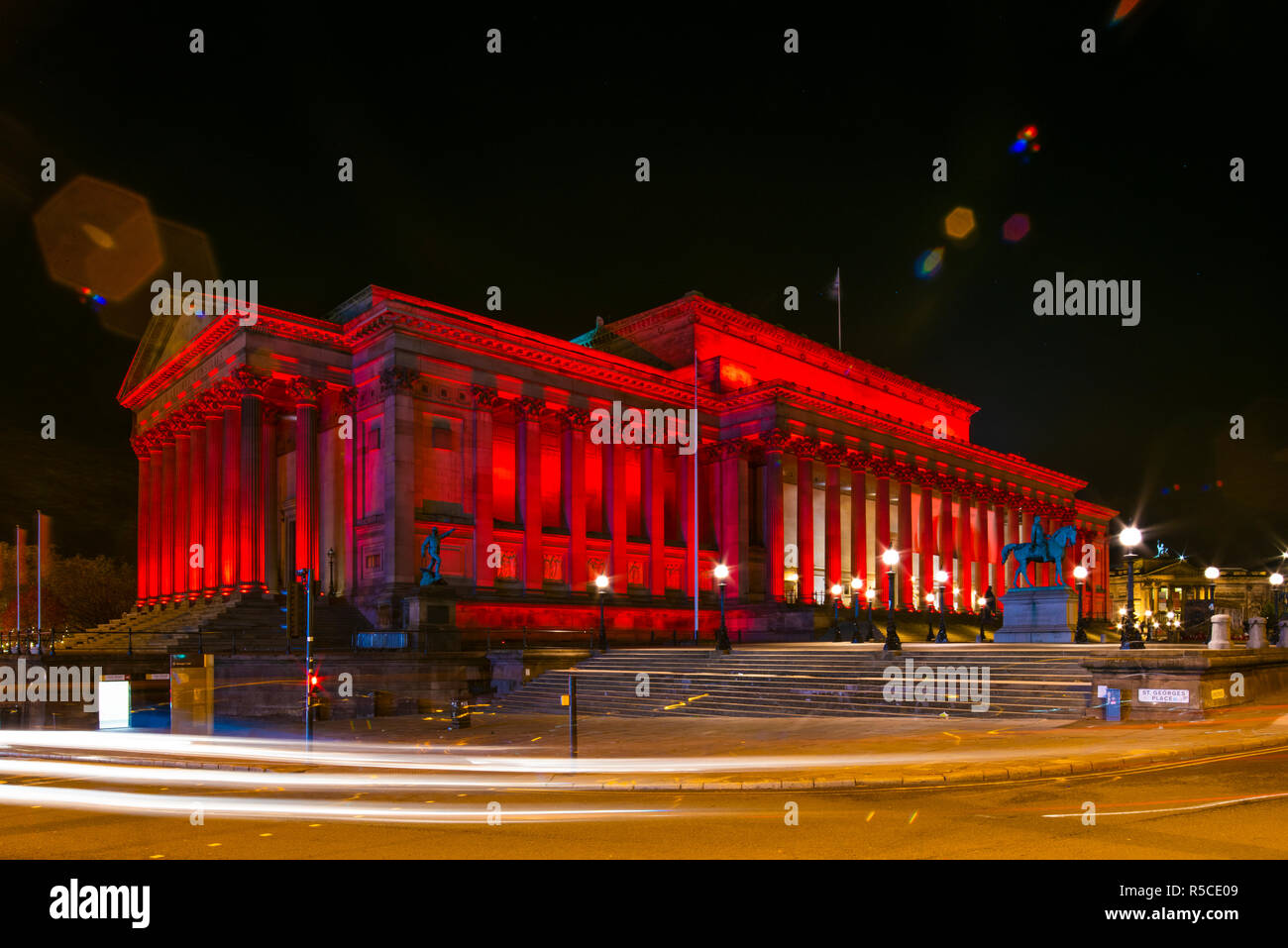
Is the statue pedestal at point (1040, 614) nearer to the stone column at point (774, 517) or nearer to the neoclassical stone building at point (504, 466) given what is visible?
the neoclassical stone building at point (504, 466)

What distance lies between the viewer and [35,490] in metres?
82.8

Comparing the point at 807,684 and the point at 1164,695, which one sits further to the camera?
the point at 807,684

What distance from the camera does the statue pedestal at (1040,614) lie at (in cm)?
3591

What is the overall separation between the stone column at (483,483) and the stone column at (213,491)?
12.5 meters

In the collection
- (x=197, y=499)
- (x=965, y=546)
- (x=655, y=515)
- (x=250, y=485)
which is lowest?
(x=965, y=546)

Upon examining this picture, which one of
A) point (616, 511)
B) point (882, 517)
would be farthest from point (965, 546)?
point (616, 511)

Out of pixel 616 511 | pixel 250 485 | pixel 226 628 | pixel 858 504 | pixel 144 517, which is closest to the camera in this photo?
pixel 226 628

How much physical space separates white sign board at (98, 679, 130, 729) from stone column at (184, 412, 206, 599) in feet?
65.5

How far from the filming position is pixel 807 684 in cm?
3081

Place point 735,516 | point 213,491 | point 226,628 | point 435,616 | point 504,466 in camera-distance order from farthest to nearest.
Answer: point 735,516
point 504,466
point 213,491
point 226,628
point 435,616

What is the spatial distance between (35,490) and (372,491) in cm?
5122

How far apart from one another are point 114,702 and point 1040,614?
32358 mm

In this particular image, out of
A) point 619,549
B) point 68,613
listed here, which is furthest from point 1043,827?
point 68,613

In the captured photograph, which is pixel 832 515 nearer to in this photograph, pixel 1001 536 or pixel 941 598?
pixel 941 598
